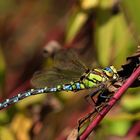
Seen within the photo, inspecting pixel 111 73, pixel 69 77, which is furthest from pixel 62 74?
pixel 111 73

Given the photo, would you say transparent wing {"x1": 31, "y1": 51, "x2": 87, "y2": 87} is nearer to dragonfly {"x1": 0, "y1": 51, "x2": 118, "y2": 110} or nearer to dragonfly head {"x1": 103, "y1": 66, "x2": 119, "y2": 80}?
dragonfly {"x1": 0, "y1": 51, "x2": 118, "y2": 110}

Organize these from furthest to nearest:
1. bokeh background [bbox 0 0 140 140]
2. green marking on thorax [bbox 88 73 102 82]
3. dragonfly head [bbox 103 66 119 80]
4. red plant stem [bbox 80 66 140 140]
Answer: bokeh background [bbox 0 0 140 140] → green marking on thorax [bbox 88 73 102 82] → dragonfly head [bbox 103 66 119 80] → red plant stem [bbox 80 66 140 140]

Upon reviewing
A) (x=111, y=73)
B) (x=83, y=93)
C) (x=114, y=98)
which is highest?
(x=83, y=93)

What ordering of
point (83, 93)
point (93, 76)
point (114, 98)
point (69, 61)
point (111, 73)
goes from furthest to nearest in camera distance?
point (83, 93), point (69, 61), point (93, 76), point (111, 73), point (114, 98)

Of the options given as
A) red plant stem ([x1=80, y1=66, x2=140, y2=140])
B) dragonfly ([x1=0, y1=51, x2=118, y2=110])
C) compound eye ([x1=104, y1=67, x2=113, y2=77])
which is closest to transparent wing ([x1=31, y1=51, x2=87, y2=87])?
dragonfly ([x1=0, y1=51, x2=118, y2=110])

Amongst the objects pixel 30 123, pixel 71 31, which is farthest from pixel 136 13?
pixel 30 123

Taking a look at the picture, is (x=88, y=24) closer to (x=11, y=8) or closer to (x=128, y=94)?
(x=128, y=94)

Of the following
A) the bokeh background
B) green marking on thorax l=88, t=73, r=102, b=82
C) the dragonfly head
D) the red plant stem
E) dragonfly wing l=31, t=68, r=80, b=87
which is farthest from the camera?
the bokeh background

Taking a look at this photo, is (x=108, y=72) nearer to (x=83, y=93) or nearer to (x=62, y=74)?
(x=62, y=74)
